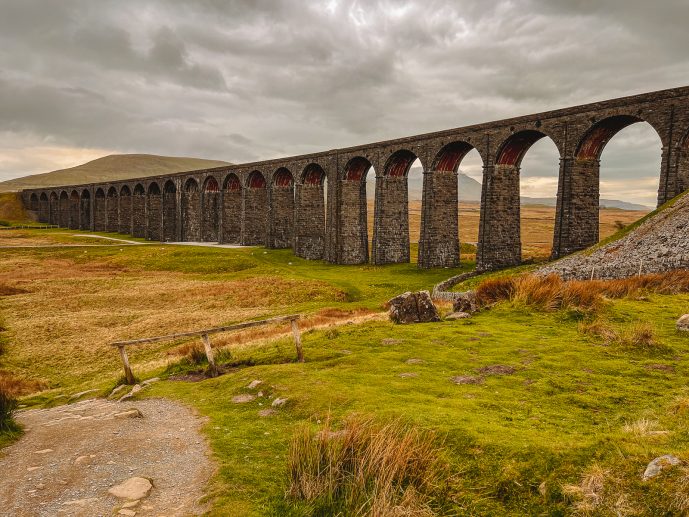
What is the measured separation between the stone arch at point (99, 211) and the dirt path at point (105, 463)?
106266 millimetres

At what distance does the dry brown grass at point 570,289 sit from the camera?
49.7ft

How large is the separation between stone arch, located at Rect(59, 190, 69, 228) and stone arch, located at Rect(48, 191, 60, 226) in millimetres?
959

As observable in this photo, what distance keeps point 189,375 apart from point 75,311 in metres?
20.4

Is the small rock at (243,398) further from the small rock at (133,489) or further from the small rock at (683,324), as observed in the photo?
the small rock at (683,324)

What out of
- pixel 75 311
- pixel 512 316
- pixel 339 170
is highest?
pixel 339 170

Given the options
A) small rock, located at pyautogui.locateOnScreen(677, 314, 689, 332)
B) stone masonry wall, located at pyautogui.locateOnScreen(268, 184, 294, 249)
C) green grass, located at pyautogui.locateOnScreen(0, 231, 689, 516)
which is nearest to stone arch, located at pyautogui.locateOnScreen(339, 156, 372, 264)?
stone masonry wall, located at pyautogui.locateOnScreen(268, 184, 294, 249)

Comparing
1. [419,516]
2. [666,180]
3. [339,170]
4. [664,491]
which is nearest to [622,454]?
[664,491]

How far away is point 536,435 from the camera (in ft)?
21.7

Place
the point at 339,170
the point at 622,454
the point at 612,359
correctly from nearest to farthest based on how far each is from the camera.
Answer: the point at 622,454, the point at 612,359, the point at 339,170

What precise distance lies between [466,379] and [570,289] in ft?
25.3

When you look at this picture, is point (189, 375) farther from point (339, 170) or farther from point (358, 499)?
point (339, 170)

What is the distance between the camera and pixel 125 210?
319 feet

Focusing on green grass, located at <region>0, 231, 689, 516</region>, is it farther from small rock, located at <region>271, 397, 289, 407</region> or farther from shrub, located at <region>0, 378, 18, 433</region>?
shrub, located at <region>0, 378, 18, 433</region>

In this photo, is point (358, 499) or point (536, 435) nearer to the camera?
point (358, 499)
